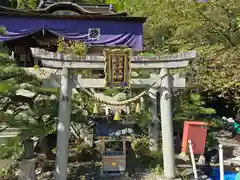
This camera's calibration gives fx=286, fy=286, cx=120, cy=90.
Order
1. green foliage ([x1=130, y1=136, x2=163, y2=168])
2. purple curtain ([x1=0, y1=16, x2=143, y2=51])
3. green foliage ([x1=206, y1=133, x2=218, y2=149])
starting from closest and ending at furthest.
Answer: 1. green foliage ([x1=130, y1=136, x2=163, y2=168])
2. green foliage ([x1=206, y1=133, x2=218, y2=149])
3. purple curtain ([x1=0, y1=16, x2=143, y2=51])

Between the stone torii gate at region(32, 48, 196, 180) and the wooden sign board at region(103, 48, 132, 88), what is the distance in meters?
0.16

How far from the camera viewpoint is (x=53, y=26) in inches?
606

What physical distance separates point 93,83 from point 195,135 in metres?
3.13

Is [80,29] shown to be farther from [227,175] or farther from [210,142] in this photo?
[227,175]

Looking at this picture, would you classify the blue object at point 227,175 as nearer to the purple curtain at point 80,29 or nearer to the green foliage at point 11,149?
the green foliage at point 11,149

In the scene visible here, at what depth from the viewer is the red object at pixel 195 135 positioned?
24.6ft

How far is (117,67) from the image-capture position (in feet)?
20.8

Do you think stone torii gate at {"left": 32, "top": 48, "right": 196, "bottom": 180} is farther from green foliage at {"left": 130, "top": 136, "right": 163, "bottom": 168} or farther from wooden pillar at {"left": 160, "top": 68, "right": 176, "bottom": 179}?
green foliage at {"left": 130, "top": 136, "right": 163, "bottom": 168}

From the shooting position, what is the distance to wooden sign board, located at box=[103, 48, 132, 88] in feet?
20.6

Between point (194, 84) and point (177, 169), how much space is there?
4.04 meters

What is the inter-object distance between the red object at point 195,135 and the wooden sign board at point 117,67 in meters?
2.26

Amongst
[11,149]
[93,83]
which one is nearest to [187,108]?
[93,83]

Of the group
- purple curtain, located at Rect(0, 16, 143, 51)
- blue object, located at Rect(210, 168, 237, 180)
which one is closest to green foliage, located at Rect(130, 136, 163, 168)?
blue object, located at Rect(210, 168, 237, 180)

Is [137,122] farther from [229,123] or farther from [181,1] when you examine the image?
Answer: [229,123]
